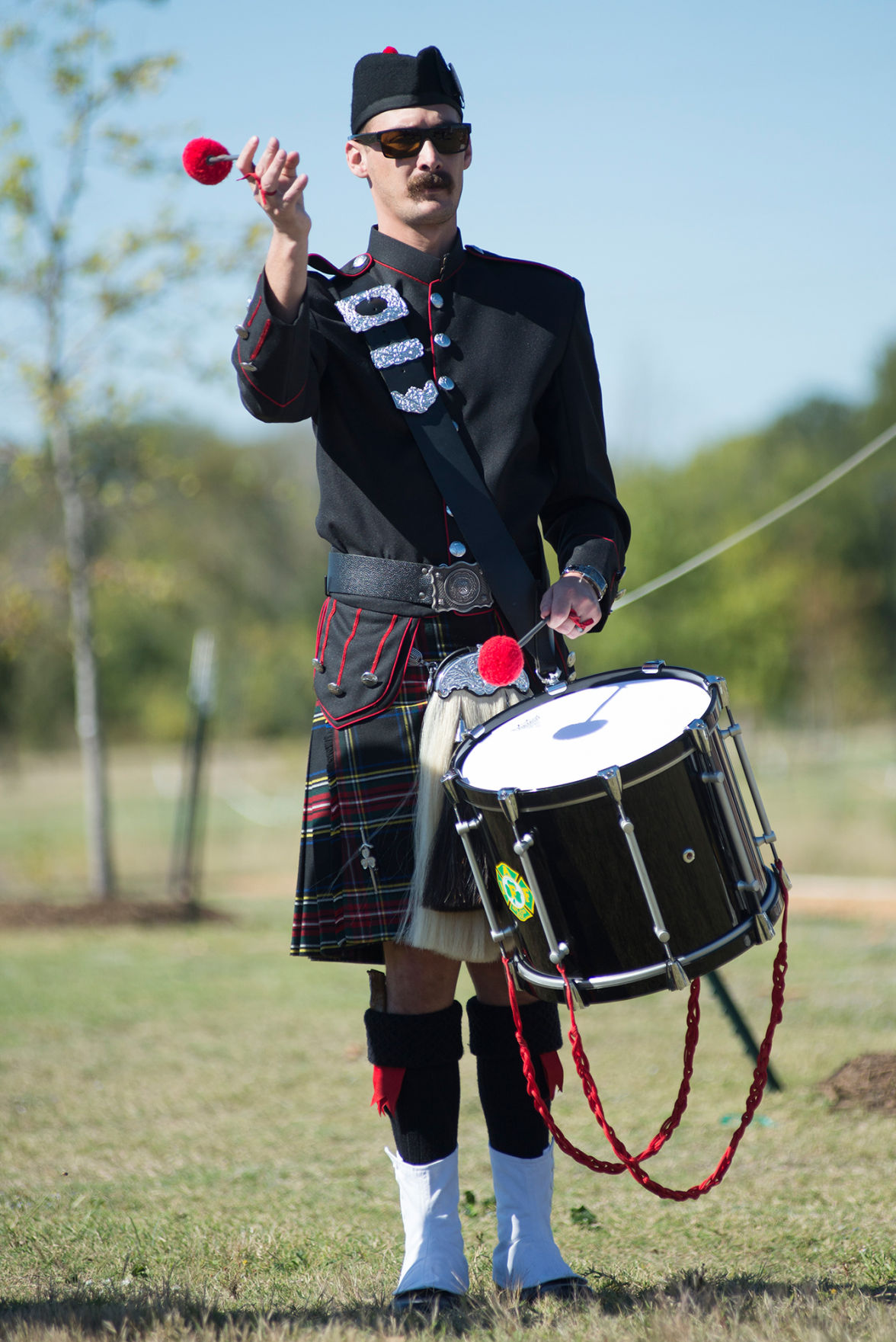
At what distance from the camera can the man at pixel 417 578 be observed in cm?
220

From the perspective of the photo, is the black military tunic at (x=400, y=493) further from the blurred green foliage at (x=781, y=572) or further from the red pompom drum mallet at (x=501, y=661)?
the blurred green foliage at (x=781, y=572)

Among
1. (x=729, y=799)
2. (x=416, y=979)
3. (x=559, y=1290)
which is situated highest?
(x=729, y=799)

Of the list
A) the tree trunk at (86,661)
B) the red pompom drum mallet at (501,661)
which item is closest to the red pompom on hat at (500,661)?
the red pompom drum mallet at (501,661)

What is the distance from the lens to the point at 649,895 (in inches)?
74.7

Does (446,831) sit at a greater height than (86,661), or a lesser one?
greater

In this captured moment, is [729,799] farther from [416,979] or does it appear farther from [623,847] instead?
[416,979]

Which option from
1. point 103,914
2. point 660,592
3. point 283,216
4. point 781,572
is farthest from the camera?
point 781,572

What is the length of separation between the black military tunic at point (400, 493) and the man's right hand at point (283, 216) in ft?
0.36

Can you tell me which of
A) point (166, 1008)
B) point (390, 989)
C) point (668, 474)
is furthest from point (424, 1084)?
point (668, 474)

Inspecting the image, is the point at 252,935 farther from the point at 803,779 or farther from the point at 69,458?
the point at 803,779

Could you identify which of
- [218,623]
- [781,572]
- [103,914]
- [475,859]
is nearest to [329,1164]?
[475,859]

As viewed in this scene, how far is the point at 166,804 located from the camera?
18.9m

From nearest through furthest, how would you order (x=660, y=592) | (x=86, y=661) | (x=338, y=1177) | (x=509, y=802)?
(x=509, y=802), (x=338, y=1177), (x=86, y=661), (x=660, y=592)

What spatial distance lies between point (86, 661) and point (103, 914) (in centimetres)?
165
